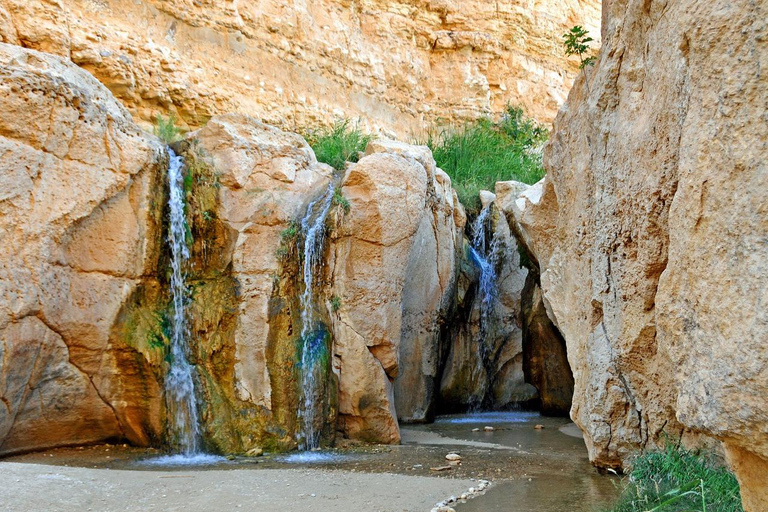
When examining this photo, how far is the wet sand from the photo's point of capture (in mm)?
4910

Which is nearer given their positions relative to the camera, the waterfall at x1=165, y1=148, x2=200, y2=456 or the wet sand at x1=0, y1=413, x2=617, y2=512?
the wet sand at x1=0, y1=413, x2=617, y2=512

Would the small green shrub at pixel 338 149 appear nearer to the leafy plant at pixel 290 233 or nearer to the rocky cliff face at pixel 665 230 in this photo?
the leafy plant at pixel 290 233

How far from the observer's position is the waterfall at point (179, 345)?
24.7ft

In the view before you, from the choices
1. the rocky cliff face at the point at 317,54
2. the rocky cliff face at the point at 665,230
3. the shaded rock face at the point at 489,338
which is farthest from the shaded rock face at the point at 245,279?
the rocky cliff face at the point at 317,54

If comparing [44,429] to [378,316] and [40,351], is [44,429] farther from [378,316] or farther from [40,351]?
[378,316]

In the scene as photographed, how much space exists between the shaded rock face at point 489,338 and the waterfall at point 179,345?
4.69 metres

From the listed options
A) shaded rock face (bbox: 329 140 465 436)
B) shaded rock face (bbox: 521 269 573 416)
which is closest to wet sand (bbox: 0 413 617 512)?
shaded rock face (bbox: 329 140 465 436)

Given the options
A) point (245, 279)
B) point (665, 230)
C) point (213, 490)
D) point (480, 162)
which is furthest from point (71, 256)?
point (480, 162)

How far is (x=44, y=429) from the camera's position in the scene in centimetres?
725

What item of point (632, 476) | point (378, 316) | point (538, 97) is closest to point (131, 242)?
point (378, 316)

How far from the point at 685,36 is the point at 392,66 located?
1643cm

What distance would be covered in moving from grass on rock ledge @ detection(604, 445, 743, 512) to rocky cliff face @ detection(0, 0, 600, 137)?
1000cm

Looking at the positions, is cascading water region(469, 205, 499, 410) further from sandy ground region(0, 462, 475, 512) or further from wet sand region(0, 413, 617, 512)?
sandy ground region(0, 462, 475, 512)

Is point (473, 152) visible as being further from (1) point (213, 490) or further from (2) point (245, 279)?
(1) point (213, 490)
